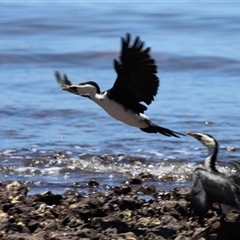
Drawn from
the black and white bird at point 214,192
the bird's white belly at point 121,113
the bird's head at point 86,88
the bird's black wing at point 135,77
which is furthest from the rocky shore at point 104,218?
the bird's head at point 86,88

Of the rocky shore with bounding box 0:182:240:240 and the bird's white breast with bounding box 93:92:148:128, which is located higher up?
the bird's white breast with bounding box 93:92:148:128

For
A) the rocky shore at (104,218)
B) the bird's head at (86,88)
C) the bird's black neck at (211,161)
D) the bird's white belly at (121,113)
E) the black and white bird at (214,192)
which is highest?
the bird's head at (86,88)

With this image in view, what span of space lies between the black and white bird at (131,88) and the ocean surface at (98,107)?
889 millimetres

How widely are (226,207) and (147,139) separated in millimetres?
4991

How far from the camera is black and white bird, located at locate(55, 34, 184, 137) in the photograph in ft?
33.5

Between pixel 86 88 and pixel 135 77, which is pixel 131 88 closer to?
pixel 135 77

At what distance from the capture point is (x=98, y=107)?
52.2 feet

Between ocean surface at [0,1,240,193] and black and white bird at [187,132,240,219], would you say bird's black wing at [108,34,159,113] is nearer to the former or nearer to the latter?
ocean surface at [0,1,240,193]

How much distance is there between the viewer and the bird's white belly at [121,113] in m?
10.9

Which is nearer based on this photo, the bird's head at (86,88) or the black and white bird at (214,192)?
Result: the black and white bird at (214,192)

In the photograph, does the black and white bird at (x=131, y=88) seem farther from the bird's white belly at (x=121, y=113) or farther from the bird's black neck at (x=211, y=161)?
the bird's black neck at (x=211, y=161)

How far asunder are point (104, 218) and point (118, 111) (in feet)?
6.31

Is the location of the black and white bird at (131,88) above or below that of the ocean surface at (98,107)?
above

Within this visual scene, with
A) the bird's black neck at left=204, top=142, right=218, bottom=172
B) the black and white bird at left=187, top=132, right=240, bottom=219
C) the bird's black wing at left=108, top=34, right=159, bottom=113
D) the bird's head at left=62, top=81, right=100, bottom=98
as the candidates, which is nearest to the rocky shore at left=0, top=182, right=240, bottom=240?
the black and white bird at left=187, top=132, right=240, bottom=219
